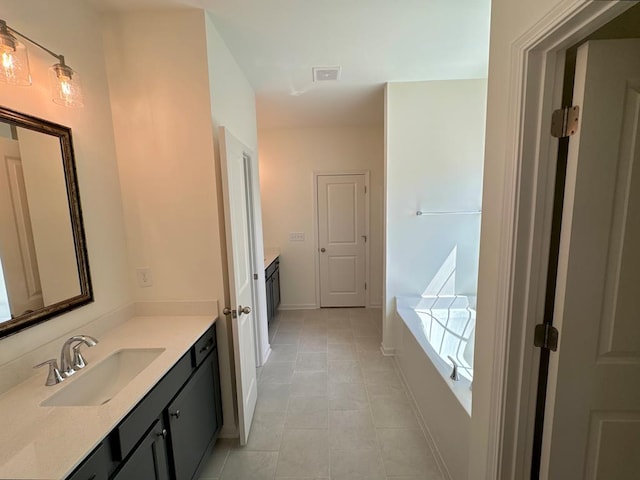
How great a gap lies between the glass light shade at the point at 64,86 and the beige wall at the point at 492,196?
184 cm

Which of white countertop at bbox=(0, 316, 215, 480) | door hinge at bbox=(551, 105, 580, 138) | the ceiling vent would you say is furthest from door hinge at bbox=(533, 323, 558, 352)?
the ceiling vent

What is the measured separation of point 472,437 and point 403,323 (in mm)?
1319

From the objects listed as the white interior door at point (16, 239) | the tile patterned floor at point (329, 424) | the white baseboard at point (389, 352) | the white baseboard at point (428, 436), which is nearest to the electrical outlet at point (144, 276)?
the white interior door at point (16, 239)

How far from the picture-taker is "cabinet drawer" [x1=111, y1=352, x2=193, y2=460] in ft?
3.05

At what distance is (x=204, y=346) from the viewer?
1613 mm

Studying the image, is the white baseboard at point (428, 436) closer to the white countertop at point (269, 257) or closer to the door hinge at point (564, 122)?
the door hinge at point (564, 122)

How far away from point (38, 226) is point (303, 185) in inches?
123

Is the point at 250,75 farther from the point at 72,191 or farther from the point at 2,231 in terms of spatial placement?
the point at 2,231

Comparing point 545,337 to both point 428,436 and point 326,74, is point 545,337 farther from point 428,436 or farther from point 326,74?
point 326,74

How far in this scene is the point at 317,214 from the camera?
13.6 ft

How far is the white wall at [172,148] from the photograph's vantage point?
5.33 feet

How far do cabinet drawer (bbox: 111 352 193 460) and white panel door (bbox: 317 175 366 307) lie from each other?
2963 mm

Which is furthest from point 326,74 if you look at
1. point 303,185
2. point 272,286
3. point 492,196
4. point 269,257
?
point 272,286

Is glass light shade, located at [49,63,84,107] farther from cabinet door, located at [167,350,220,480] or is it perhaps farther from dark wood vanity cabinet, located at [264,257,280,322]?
dark wood vanity cabinet, located at [264,257,280,322]
